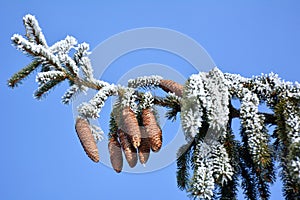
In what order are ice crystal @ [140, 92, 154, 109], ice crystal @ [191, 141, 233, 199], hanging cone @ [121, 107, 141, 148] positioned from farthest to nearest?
ice crystal @ [140, 92, 154, 109] < hanging cone @ [121, 107, 141, 148] < ice crystal @ [191, 141, 233, 199]

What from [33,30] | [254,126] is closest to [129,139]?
[254,126]

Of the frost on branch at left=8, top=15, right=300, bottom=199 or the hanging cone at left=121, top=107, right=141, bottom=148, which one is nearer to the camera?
the frost on branch at left=8, top=15, right=300, bottom=199

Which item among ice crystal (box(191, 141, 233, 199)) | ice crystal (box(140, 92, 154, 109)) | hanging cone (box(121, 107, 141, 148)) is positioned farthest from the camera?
ice crystal (box(140, 92, 154, 109))

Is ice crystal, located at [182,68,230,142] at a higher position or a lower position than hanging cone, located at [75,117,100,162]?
higher

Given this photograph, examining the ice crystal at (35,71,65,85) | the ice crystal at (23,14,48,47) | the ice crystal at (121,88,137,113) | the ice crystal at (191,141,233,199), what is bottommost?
the ice crystal at (191,141,233,199)

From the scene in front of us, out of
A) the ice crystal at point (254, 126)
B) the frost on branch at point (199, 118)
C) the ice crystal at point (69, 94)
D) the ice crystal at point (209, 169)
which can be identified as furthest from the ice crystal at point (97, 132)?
the ice crystal at point (254, 126)

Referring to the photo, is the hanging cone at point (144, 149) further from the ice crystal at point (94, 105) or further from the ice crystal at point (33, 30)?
the ice crystal at point (33, 30)

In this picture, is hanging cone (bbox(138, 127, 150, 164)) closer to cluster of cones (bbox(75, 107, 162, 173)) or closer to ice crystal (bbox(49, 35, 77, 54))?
cluster of cones (bbox(75, 107, 162, 173))

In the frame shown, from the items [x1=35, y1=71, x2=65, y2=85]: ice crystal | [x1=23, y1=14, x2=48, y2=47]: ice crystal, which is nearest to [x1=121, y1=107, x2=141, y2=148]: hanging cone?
[x1=35, y1=71, x2=65, y2=85]: ice crystal
